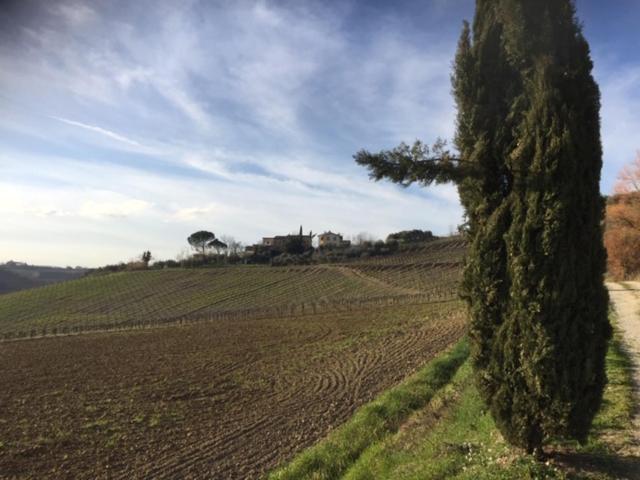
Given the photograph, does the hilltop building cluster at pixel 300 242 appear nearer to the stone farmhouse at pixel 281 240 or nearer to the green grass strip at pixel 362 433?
the stone farmhouse at pixel 281 240

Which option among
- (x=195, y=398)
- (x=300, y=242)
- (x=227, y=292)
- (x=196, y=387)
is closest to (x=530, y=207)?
(x=195, y=398)

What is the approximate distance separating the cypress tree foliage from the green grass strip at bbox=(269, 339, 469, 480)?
3.26 m

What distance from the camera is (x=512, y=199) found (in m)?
4.63

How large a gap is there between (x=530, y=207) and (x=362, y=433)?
5357 mm

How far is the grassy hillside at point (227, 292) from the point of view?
4691 centimetres

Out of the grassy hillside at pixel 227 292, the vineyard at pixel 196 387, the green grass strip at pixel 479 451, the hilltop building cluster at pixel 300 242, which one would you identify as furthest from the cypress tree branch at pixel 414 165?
the hilltop building cluster at pixel 300 242

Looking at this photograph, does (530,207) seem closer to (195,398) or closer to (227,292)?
(195,398)

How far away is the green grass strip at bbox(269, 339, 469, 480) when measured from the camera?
7129 millimetres

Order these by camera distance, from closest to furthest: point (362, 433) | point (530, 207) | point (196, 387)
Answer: point (530, 207), point (362, 433), point (196, 387)

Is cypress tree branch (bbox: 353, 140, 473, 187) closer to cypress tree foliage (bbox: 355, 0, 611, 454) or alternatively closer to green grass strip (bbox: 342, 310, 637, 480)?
cypress tree foliage (bbox: 355, 0, 611, 454)

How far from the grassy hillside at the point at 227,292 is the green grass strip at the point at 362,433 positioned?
3385 centimetres

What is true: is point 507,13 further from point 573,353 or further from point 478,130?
point 573,353

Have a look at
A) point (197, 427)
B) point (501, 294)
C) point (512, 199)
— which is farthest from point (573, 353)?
point (197, 427)

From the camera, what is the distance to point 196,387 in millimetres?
15578
